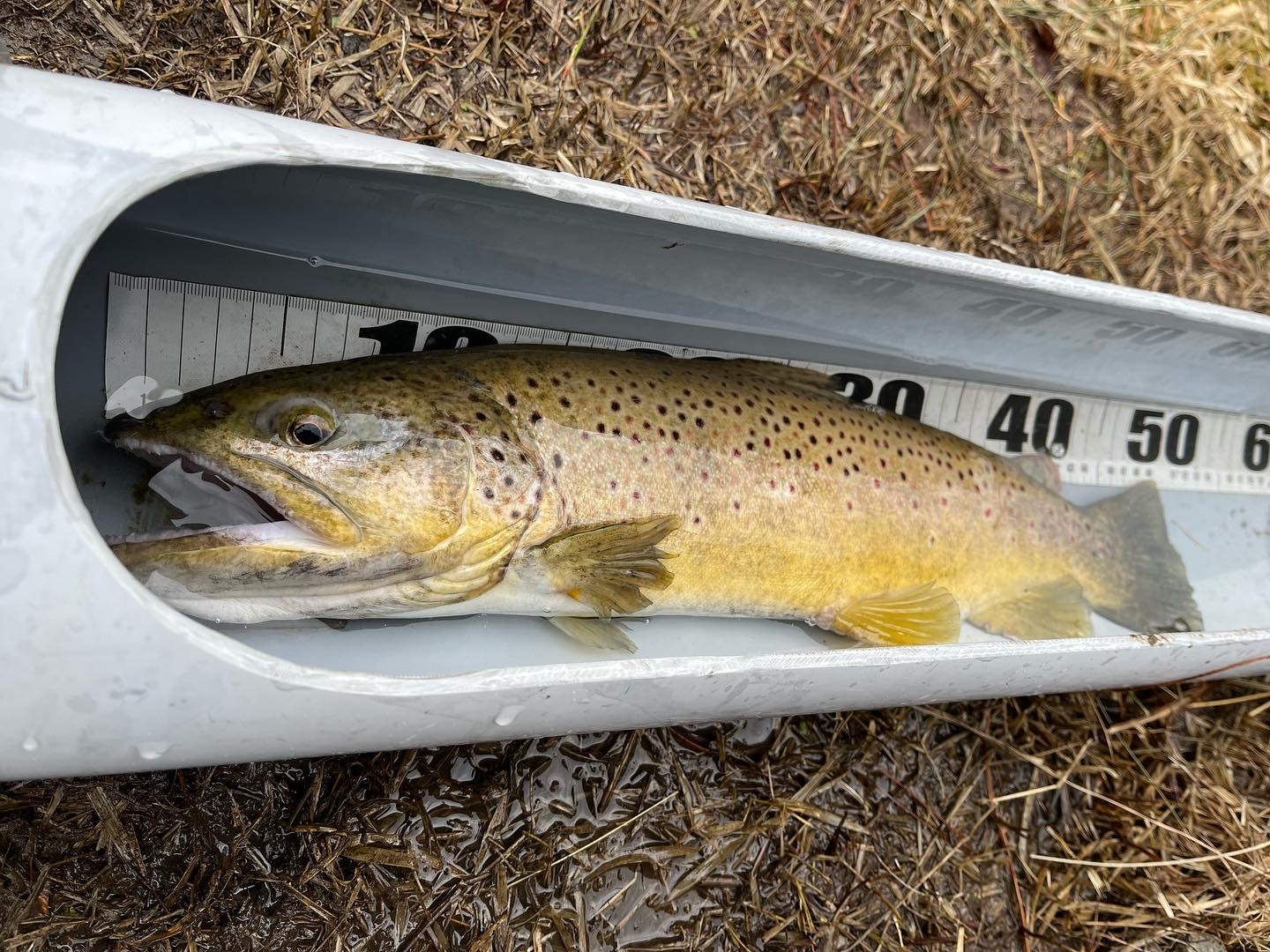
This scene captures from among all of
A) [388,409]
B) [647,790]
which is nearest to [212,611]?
[388,409]

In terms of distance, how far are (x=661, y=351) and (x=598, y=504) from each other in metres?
0.67

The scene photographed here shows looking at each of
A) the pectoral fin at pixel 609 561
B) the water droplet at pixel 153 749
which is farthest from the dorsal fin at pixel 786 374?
the water droplet at pixel 153 749

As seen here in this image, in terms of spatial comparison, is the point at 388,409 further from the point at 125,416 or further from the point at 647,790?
the point at 647,790

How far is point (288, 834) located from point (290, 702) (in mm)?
878

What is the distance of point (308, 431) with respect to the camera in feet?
6.13

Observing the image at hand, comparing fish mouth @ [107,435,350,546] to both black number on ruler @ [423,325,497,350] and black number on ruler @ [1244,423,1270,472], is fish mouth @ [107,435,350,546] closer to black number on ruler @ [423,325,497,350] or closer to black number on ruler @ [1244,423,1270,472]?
black number on ruler @ [423,325,497,350]

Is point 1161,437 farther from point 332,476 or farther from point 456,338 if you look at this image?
point 332,476

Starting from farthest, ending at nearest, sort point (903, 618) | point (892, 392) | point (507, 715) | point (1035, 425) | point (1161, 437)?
point (1161, 437) < point (1035, 425) < point (892, 392) < point (903, 618) < point (507, 715)

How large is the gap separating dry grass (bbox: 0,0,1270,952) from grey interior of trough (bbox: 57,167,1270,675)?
1.33 ft

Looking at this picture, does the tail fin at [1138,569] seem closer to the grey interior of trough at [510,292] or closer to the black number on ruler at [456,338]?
the grey interior of trough at [510,292]

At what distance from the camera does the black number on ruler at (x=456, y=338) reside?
93.8 inches

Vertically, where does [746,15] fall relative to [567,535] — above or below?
above

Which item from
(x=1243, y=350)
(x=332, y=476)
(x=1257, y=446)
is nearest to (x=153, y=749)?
(x=332, y=476)

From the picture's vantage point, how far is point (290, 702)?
5.27 ft
